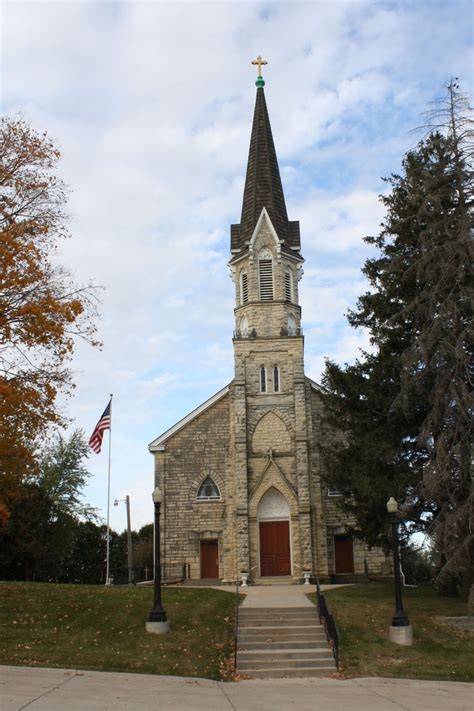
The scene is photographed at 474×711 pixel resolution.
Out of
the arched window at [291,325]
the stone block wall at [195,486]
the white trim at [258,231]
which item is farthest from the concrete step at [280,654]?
the white trim at [258,231]

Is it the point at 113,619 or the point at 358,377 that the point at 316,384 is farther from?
the point at 113,619

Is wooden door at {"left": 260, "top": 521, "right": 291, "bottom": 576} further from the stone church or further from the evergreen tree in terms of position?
the evergreen tree

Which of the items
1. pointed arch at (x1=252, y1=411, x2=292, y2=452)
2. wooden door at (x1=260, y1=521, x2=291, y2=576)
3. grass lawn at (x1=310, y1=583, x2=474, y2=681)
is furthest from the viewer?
pointed arch at (x1=252, y1=411, x2=292, y2=452)

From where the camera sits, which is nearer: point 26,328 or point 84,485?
point 26,328

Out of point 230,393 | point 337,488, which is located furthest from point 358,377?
point 230,393

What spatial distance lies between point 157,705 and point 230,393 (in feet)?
70.3

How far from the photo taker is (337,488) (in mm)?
22453

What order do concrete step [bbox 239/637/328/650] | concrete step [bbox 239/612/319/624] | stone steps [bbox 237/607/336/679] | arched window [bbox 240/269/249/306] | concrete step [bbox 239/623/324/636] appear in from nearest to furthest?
1. stone steps [bbox 237/607/336/679]
2. concrete step [bbox 239/637/328/650]
3. concrete step [bbox 239/623/324/636]
4. concrete step [bbox 239/612/319/624]
5. arched window [bbox 240/269/249/306]

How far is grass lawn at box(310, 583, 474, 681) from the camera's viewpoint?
14.6 m

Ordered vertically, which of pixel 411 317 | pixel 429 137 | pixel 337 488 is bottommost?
pixel 337 488

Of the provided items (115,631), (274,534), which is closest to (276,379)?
(274,534)

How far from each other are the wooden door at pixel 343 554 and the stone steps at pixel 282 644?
40.6 ft

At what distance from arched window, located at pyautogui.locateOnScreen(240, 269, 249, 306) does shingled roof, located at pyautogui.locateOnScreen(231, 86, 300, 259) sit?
3.00 ft

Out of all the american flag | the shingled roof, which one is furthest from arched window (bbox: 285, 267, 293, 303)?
the american flag
